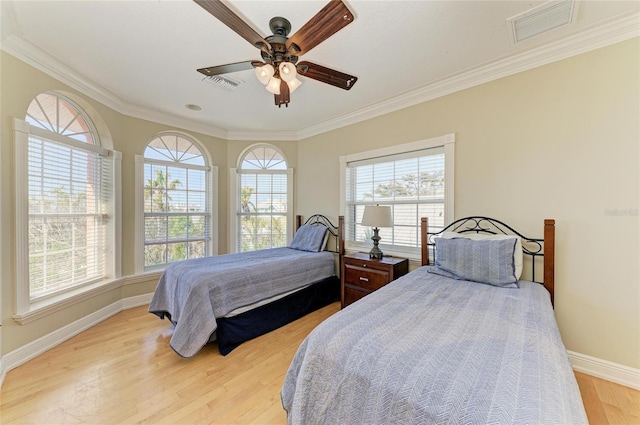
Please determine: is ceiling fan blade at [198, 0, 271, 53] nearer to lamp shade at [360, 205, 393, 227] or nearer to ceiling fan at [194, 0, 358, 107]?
ceiling fan at [194, 0, 358, 107]

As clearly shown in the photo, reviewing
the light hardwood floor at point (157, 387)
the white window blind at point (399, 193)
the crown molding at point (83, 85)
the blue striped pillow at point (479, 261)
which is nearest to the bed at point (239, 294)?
the light hardwood floor at point (157, 387)

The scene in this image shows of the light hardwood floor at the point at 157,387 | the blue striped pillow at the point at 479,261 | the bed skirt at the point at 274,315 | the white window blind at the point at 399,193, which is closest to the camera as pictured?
the light hardwood floor at the point at 157,387

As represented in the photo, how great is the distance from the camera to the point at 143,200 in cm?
344

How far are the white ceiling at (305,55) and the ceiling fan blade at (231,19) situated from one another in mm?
336

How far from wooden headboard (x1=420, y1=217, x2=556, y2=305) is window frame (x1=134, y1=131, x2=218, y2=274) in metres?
3.21

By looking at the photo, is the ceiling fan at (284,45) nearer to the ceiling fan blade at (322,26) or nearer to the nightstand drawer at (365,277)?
the ceiling fan blade at (322,26)

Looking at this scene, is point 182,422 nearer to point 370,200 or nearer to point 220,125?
point 370,200

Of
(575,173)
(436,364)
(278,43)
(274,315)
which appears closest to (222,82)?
(278,43)

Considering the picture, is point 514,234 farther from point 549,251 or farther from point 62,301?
point 62,301

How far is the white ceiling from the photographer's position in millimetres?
1700

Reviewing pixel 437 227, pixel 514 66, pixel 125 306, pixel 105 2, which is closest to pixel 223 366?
pixel 125 306

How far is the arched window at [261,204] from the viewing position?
14.3 ft

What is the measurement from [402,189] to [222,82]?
2364 mm

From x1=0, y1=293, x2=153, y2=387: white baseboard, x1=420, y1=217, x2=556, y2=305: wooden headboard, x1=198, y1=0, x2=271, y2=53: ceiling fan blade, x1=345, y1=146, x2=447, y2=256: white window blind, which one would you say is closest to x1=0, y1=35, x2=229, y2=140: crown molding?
x1=198, y1=0, x2=271, y2=53: ceiling fan blade
